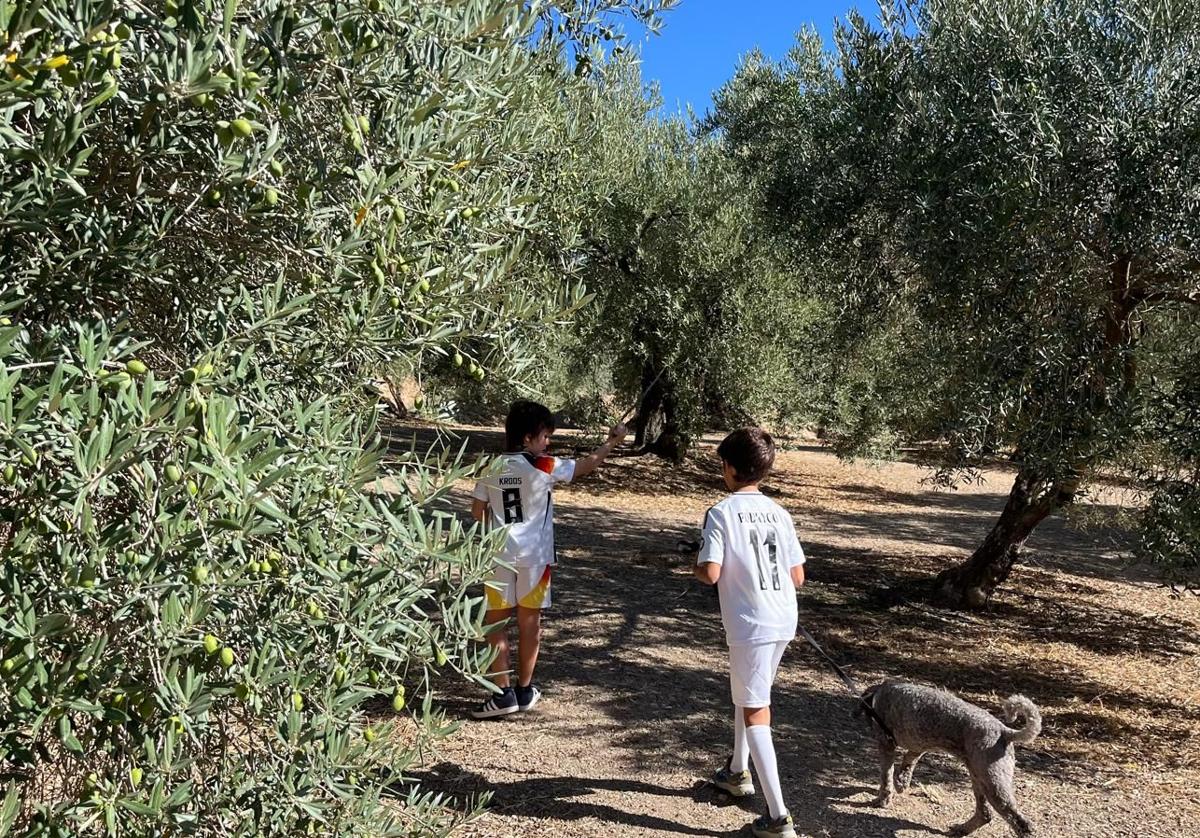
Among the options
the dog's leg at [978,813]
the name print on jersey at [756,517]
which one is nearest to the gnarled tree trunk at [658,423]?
the name print on jersey at [756,517]

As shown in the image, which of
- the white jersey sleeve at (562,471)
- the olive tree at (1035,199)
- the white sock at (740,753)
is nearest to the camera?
the white sock at (740,753)

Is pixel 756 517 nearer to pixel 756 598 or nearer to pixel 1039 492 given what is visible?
pixel 756 598

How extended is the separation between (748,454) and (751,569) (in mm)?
553

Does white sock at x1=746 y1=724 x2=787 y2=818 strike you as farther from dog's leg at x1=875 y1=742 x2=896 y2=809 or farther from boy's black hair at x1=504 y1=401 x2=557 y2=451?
boy's black hair at x1=504 y1=401 x2=557 y2=451

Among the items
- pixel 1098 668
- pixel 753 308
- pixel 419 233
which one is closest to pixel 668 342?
pixel 753 308

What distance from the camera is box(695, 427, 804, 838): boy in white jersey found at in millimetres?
4223

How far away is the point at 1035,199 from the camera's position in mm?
5258

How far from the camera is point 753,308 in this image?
15148mm

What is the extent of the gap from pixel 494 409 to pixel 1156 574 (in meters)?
17.6

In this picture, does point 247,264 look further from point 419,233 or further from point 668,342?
point 668,342

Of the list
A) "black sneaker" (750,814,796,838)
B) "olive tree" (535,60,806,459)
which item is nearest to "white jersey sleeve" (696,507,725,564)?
"black sneaker" (750,814,796,838)

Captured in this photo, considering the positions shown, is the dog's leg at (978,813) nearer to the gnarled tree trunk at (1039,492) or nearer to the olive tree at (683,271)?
the gnarled tree trunk at (1039,492)

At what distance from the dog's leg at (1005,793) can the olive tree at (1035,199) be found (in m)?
2.21

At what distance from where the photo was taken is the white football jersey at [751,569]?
13.9ft
